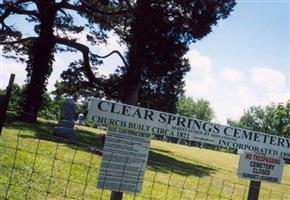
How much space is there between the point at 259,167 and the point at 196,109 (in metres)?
125

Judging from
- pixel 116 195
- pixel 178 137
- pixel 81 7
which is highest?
pixel 81 7

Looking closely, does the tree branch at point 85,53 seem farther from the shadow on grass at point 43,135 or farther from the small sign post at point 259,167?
the small sign post at point 259,167

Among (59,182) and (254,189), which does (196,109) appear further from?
(254,189)

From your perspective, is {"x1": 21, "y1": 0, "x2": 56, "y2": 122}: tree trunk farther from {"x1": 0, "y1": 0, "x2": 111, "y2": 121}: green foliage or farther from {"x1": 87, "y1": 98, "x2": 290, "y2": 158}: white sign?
{"x1": 87, "y1": 98, "x2": 290, "y2": 158}: white sign

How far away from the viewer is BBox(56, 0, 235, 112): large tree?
28.8 metres

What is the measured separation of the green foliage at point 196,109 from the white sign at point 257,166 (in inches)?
4797

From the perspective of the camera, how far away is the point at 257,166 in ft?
23.4

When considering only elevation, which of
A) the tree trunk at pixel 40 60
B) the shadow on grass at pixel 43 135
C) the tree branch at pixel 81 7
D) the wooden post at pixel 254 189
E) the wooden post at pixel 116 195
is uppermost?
the tree branch at pixel 81 7

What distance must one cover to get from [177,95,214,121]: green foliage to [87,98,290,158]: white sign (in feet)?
400

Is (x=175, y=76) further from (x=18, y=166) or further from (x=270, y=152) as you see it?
(x=270, y=152)

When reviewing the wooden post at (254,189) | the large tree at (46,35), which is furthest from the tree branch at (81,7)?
the wooden post at (254,189)

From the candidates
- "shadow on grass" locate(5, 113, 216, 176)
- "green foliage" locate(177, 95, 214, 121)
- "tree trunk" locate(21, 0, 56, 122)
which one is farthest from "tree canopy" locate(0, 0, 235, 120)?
"green foliage" locate(177, 95, 214, 121)

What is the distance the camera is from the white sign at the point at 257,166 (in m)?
7.07

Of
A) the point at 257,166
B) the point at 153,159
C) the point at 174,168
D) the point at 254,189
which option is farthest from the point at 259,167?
the point at 153,159
